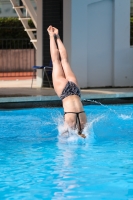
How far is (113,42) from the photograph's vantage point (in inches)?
614

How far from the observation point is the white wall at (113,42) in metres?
15.1

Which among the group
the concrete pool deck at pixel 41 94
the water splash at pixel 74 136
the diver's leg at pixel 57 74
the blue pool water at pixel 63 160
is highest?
the diver's leg at pixel 57 74

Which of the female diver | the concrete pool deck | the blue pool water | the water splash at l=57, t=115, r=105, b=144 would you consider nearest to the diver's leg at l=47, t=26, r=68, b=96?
the female diver

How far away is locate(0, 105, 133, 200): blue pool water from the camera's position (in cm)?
617

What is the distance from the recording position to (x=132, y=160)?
7570 millimetres

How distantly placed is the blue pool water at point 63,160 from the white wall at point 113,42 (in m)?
3.85

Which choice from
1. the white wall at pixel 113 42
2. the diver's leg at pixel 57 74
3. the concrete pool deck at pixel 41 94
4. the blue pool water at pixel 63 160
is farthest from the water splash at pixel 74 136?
the white wall at pixel 113 42

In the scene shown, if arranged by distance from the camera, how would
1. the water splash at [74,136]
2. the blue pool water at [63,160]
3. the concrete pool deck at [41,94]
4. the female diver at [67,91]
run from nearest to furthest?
1. the blue pool water at [63,160]
2. the female diver at [67,91]
3. the water splash at [74,136]
4. the concrete pool deck at [41,94]

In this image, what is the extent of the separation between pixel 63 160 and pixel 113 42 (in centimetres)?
840

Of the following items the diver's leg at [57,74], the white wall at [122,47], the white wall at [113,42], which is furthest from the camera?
the white wall at [122,47]

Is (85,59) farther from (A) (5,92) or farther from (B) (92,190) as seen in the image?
(B) (92,190)

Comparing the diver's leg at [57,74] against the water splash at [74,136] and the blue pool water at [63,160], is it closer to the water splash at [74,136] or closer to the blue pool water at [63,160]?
the water splash at [74,136]

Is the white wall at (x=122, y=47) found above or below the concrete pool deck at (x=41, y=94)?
above

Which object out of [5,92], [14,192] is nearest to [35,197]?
[14,192]
